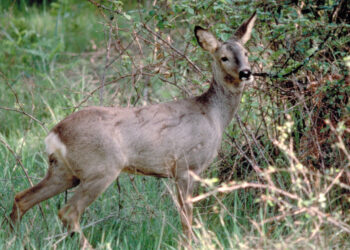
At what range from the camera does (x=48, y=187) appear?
4570 millimetres

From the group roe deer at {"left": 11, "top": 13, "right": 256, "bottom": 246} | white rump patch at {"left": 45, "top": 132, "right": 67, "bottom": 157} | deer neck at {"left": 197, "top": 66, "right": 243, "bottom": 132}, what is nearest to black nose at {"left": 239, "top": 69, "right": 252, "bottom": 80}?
roe deer at {"left": 11, "top": 13, "right": 256, "bottom": 246}

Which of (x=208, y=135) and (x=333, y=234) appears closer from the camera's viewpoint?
(x=333, y=234)

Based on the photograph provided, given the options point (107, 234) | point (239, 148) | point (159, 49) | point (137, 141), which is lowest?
point (107, 234)

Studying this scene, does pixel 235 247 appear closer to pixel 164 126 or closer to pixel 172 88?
pixel 164 126

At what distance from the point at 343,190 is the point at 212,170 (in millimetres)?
1307

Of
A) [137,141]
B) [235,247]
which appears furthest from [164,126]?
[235,247]

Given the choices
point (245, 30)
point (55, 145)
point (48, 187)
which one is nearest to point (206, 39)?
point (245, 30)

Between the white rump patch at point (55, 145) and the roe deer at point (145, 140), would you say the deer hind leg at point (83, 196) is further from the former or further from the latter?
the white rump patch at point (55, 145)

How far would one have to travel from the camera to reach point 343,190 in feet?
16.3

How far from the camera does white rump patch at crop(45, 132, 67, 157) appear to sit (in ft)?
14.8

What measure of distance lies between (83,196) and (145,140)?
66cm

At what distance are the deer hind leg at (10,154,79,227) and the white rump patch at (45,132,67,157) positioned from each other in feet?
0.18

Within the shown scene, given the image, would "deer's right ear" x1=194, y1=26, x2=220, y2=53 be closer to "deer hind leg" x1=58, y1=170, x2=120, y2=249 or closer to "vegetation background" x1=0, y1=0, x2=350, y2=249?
"vegetation background" x1=0, y1=0, x2=350, y2=249

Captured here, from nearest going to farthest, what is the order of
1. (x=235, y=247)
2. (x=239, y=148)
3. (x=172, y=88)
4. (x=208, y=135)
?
1. (x=235, y=247)
2. (x=208, y=135)
3. (x=239, y=148)
4. (x=172, y=88)
